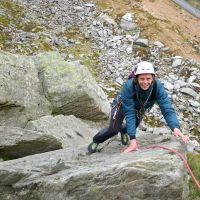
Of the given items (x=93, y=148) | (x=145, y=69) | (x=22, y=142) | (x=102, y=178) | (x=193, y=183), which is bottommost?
(x=22, y=142)

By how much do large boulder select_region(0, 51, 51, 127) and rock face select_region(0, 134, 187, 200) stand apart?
6.19 meters

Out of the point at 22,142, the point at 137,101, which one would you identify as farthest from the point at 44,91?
the point at 137,101

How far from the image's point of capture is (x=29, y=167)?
10398mm

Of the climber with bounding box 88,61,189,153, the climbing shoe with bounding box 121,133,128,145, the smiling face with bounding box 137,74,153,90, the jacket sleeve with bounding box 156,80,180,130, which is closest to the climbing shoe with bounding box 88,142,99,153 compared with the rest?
the climbing shoe with bounding box 121,133,128,145

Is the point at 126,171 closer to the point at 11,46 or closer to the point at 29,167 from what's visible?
the point at 29,167

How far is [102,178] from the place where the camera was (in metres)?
8.83

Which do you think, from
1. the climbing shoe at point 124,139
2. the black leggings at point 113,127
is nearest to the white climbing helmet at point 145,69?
the black leggings at point 113,127

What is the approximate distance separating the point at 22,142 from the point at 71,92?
495cm

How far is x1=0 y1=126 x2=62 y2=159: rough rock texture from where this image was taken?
531 inches

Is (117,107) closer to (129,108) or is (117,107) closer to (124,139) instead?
(129,108)

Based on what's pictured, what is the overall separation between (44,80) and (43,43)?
12735 mm

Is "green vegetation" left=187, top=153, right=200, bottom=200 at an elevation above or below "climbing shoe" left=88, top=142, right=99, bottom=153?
above

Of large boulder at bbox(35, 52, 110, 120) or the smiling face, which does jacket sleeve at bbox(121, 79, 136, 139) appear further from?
large boulder at bbox(35, 52, 110, 120)

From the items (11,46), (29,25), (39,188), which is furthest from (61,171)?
(29,25)
